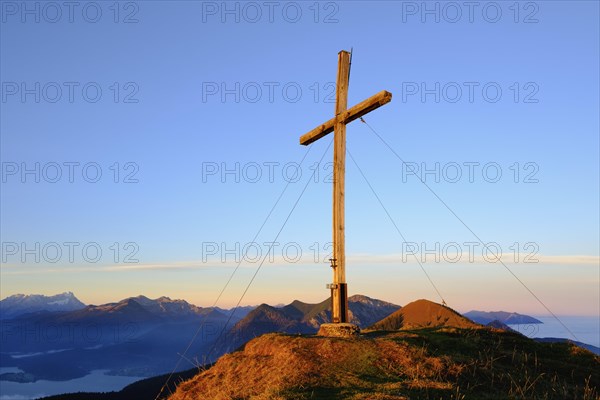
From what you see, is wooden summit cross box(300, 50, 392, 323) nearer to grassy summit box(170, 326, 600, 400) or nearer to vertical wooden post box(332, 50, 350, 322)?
vertical wooden post box(332, 50, 350, 322)

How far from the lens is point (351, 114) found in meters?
18.9

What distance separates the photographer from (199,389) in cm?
1611

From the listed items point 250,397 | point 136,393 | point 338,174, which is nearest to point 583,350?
point 338,174

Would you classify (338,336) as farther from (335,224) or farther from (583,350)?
(583,350)

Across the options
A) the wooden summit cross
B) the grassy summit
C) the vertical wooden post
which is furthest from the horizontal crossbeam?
the grassy summit

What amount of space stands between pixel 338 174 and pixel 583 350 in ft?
38.5

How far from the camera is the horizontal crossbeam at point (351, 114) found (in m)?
17.7

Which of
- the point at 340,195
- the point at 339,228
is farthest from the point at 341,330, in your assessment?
the point at 340,195

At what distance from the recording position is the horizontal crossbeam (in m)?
17.7

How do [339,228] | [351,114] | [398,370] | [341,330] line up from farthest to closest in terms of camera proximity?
[351,114] < [339,228] < [341,330] < [398,370]

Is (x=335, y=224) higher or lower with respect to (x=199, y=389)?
higher

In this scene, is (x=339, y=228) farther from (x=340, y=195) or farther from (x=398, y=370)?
(x=398, y=370)

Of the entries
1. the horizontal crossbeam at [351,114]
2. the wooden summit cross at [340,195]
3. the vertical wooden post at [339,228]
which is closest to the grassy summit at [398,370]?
the vertical wooden post at [339,228]

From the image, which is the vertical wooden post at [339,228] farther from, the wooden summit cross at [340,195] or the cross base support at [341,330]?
the cross base support at [341,330]
